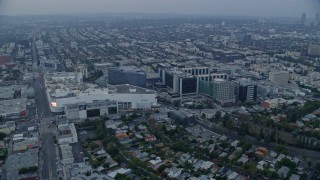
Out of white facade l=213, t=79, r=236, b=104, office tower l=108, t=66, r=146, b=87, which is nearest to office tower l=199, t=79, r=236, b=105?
white facade l=213, t=79, r=236, b=104

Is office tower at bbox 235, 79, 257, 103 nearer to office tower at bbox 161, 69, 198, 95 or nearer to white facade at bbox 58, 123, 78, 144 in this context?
office tower at bbox 161, 69, 198, 95

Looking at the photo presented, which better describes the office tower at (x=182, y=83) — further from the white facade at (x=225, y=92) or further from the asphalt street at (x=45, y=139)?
the asphalt street at (x=45, y=139)

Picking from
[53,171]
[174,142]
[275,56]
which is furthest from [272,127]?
[275,56]

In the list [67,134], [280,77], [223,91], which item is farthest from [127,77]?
[280,77]

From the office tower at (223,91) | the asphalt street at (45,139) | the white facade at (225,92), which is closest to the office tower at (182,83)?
the office tower at (223,91)

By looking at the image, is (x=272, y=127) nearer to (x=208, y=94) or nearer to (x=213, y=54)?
(x=208, y=94)

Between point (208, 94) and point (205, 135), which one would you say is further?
point (208, 94)

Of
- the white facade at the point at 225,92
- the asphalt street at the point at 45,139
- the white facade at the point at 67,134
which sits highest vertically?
the white facade at the point at 225,92
